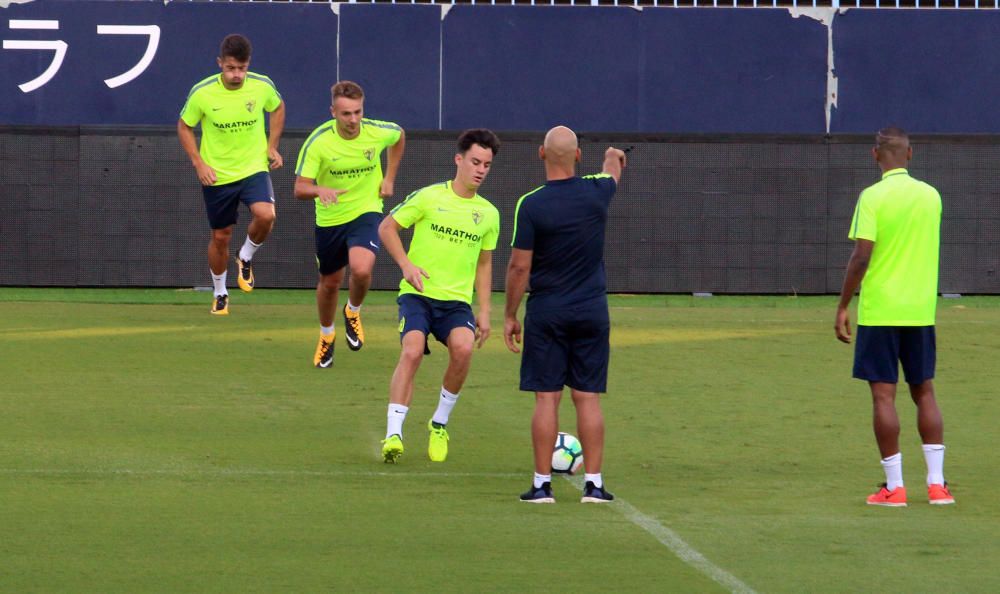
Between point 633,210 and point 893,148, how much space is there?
14.1 metres

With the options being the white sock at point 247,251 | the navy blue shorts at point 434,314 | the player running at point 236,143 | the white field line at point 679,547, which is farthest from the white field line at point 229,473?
the white sock at point 247,251

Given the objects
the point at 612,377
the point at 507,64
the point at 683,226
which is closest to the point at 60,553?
the point at 612,377

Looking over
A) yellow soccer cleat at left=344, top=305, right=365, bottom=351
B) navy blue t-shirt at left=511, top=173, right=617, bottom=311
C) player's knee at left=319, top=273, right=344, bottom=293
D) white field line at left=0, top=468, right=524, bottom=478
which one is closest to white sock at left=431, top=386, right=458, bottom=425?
white field line at left=0, top=468, right=524, bottom=478

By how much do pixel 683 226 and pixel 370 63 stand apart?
18.4 feet

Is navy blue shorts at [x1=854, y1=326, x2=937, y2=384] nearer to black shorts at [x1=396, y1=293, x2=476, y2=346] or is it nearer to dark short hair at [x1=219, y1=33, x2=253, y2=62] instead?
black shorts at [x1=396, y1=293, x2=476, y2=346]

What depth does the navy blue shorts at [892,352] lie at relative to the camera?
8.50 metres

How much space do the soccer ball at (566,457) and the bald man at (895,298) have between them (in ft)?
5.57

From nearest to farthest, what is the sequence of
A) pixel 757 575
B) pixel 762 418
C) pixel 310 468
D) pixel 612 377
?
pixel 757 575, pixel 310 468, pixel 762 418, pixel 612 377

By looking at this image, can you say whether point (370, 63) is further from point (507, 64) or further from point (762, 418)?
point (762, 418)

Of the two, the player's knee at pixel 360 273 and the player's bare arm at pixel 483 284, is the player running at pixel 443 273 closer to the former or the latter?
the player's bare arm at pixel 483 284

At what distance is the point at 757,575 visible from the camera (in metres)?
6.82

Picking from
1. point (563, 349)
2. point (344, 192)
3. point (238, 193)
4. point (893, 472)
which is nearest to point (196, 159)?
point (238, 193)

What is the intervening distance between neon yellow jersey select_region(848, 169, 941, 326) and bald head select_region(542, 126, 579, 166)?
1.45m

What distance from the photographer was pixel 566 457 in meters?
9.44
